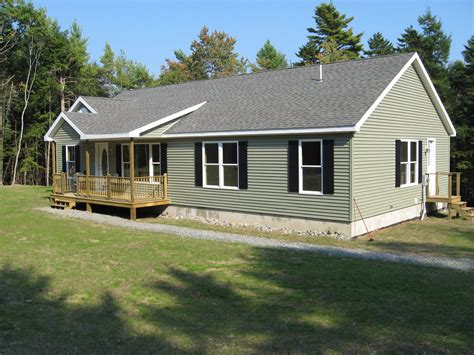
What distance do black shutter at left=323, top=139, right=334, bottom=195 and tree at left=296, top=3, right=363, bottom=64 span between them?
118ft

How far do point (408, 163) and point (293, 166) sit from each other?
4972 mm

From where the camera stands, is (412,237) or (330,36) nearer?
(412,237)

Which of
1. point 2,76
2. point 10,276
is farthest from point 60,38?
point 10,276

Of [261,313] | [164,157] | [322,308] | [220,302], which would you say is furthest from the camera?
[164,157]

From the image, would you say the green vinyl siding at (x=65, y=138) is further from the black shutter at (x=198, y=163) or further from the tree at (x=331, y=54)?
the tree at (x=331, y=54)

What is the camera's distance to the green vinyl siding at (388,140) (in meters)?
13.9

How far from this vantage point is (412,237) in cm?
1396

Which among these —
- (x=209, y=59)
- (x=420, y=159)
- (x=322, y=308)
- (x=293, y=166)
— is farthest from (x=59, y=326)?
(x=209, y=59)

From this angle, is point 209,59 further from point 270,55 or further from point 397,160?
point 397,160

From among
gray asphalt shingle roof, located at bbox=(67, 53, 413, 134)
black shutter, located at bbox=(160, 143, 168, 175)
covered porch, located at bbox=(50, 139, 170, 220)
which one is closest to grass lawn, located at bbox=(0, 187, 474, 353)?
gray asphalt shingle roof, located at bbox=(67, 53, 413, 134)

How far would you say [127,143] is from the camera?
19719 millimetres

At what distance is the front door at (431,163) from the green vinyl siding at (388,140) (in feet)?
1.17

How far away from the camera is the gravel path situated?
1015cm

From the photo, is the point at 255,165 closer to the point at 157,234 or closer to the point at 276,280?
the point at 157,234
